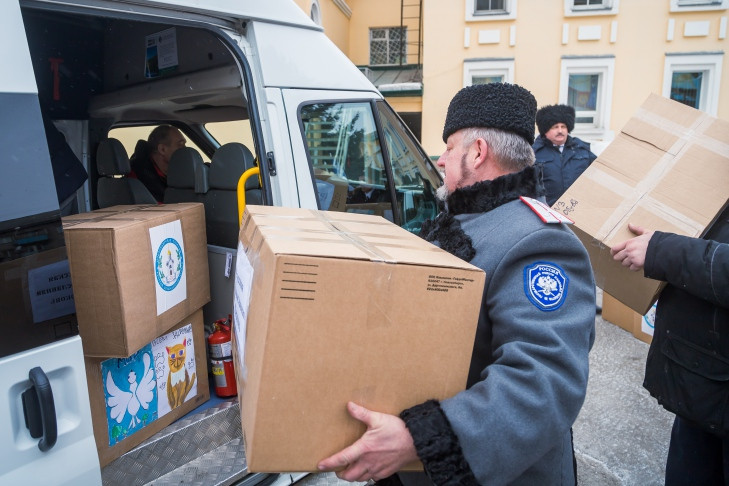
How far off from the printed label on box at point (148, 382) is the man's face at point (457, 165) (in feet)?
4.34

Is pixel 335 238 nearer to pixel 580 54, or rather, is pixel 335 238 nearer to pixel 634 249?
pixel 634 249

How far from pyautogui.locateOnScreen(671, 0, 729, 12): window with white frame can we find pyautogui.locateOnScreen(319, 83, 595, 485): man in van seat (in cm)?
1083

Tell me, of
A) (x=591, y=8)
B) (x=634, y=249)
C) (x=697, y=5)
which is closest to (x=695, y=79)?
(x=697, y=5)

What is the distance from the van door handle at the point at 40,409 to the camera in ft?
3.91

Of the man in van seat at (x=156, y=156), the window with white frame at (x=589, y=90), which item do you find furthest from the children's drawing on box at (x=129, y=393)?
the window with white frame at (x=589, y=90)

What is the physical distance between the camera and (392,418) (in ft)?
3.27

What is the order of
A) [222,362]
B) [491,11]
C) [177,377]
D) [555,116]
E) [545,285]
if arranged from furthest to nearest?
[491,11] → [555,116] → [222,362] → [177,377] → [545,285]

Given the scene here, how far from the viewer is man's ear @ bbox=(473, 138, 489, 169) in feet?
4.23

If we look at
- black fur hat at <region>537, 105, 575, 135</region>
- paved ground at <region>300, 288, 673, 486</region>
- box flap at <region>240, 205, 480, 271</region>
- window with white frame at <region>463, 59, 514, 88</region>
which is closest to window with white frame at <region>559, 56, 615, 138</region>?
window with white frame at <region>463, 59, 514, 88</region>

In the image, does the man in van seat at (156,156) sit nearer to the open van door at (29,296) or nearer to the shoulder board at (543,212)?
the open van door at (29,296)

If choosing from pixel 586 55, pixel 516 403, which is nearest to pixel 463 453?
pixel 516 403

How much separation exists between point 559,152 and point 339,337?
4.66 m

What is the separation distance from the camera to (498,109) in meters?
1.27

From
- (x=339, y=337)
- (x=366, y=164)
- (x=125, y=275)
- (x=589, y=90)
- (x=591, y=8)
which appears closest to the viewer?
(x=339, y=337)
